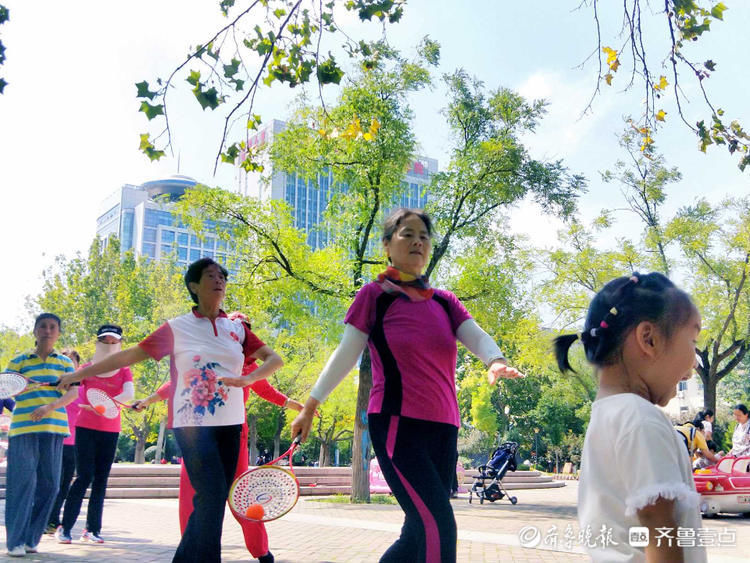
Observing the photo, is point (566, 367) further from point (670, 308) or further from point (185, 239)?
point (185, 239)

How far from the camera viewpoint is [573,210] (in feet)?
60.4

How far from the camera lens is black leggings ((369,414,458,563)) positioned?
3.35 metres

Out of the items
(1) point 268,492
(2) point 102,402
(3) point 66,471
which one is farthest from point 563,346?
(3) point 66,471

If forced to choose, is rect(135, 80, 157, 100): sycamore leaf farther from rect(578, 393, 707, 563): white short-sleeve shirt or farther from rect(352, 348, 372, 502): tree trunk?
rect(352, 348, 372, 502): tree trunk

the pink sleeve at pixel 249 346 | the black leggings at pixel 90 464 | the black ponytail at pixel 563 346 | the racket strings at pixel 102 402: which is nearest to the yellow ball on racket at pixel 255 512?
the pink sleeve at pixel 249 346

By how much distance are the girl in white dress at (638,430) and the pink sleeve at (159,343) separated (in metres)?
3.25

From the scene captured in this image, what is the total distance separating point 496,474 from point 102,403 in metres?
13.6

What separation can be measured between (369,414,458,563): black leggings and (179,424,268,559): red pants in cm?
114

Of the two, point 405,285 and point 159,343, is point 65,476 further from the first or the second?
point 405,285

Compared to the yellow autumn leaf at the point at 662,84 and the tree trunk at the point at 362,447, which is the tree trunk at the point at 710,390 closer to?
the tree trunk at the point at 362,447

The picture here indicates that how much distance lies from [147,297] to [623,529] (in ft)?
144

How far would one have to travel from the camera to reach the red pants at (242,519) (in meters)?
4.70

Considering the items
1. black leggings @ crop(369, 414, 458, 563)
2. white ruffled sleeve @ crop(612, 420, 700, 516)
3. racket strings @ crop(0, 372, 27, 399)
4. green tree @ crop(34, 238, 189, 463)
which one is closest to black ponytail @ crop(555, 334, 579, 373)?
white ruffled sleeve @ crop(612, 420, 700, 516)

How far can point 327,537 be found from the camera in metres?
9.26
